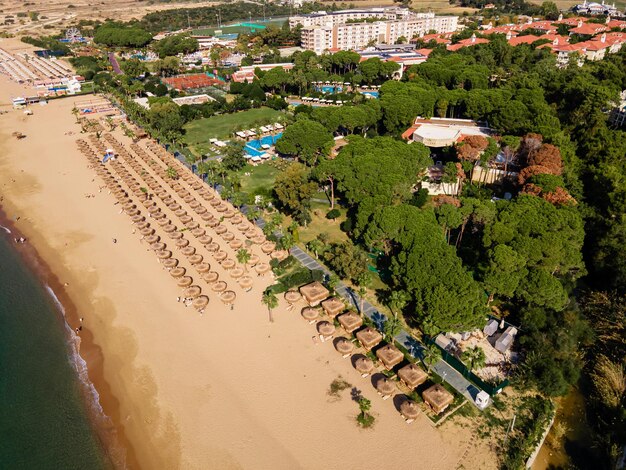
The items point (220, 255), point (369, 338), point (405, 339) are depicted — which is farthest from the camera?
point (220, 255)

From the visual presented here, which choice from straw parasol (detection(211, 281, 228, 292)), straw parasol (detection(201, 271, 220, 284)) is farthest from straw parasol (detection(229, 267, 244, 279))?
straw parasol (detection(201, 271, 220, 284))

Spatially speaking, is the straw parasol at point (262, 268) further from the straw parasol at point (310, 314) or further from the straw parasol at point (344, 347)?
the straw parasol at point (344, 347)

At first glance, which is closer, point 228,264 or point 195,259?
point 228,264

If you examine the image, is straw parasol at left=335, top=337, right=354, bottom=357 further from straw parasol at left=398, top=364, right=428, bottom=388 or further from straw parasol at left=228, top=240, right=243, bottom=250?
straw parasol at left=228, top=240, right=243, bottom=250

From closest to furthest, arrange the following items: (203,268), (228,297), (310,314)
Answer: (310,314), (228,297), (203,268)

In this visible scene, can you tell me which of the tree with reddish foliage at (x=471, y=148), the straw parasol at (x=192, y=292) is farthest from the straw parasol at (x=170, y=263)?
the tree with reddish foliage at (x=471, y=148)

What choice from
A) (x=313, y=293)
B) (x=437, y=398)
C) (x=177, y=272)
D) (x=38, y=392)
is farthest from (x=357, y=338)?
(x=38, y=392)

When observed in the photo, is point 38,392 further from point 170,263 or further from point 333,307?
point 333,307
